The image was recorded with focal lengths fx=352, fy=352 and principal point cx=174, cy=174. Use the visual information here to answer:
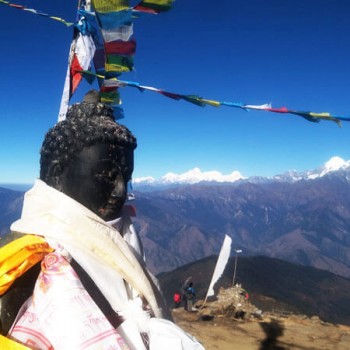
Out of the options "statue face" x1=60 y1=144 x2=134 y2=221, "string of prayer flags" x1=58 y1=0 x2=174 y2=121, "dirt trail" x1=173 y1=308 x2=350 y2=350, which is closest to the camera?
"statue face" x1=60 y1=144 x2=134 y2=221

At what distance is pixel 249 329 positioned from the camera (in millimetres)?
16266

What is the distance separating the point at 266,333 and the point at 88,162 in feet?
52.4

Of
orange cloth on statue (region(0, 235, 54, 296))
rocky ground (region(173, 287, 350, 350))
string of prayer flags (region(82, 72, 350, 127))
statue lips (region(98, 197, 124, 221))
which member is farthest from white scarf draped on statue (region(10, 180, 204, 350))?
rocky ground (region(173, 287, 350, 350))

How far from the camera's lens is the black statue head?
2.28 meters

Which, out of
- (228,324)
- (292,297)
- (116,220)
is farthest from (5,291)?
(292,297)

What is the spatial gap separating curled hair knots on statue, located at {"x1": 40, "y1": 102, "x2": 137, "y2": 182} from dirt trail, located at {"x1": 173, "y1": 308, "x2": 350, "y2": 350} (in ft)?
39.1

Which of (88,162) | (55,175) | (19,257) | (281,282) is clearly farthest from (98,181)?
(281,282)

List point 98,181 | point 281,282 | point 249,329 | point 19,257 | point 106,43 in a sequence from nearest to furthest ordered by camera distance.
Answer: point 19,257, point 98,181, point 106,43, point 249,329, point 281,282

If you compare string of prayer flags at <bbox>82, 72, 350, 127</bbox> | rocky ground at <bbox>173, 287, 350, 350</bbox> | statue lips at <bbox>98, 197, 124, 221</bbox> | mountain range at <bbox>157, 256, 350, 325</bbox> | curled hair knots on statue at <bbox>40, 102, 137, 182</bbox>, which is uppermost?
string of prayer flags at <bbox>82, 72, 350, 127</bbox>

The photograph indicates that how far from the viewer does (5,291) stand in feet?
4.92

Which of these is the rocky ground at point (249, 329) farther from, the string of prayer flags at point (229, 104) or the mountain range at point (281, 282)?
the mountain range at point (281, 282)

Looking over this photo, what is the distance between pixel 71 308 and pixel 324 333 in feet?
58.0

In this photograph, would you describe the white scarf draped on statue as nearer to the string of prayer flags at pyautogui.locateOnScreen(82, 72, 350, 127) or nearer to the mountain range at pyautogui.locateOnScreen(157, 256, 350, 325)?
the string of prayer flags at pyautogui.locateOnScreen(82, 72, 350, 127)

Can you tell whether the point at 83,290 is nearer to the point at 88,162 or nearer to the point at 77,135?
the point at 88,162
